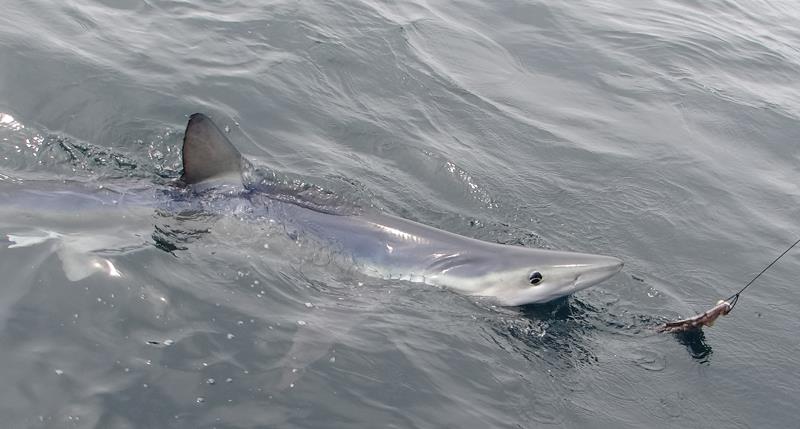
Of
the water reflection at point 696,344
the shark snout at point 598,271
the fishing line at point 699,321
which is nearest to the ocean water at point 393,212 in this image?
the water reflection at point 696,344

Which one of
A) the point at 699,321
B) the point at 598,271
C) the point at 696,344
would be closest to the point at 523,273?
the point at 598,271

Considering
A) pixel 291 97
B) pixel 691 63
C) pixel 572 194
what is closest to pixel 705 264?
pixel 572 194

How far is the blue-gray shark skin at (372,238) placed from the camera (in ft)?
22.4

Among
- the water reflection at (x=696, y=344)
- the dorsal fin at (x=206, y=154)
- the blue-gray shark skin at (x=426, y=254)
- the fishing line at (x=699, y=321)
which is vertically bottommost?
the water reflection at (x=696, y=344)

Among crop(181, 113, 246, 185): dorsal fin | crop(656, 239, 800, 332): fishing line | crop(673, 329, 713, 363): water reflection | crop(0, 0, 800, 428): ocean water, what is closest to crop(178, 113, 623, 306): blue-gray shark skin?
crop(181, 113, 246, 185): dorsal fin

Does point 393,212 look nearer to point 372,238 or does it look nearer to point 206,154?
point 372,238

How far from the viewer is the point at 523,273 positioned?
691 centimetres

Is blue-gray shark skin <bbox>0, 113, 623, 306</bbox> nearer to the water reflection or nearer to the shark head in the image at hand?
the shark head

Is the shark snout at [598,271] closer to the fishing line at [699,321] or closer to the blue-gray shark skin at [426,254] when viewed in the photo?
the blue-gray shark skin at [426,254]

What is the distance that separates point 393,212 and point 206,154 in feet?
6.85

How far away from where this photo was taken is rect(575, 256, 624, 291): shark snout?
6680mm

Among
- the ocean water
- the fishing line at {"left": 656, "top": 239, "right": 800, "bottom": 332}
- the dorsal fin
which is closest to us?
the ocean water

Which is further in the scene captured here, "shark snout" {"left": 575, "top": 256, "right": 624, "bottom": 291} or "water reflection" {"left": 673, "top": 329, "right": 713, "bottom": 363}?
"water reflection" {"left": 673, "top": 329, "right": 713, "bottom": 363}

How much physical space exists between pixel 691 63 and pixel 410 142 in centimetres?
730
